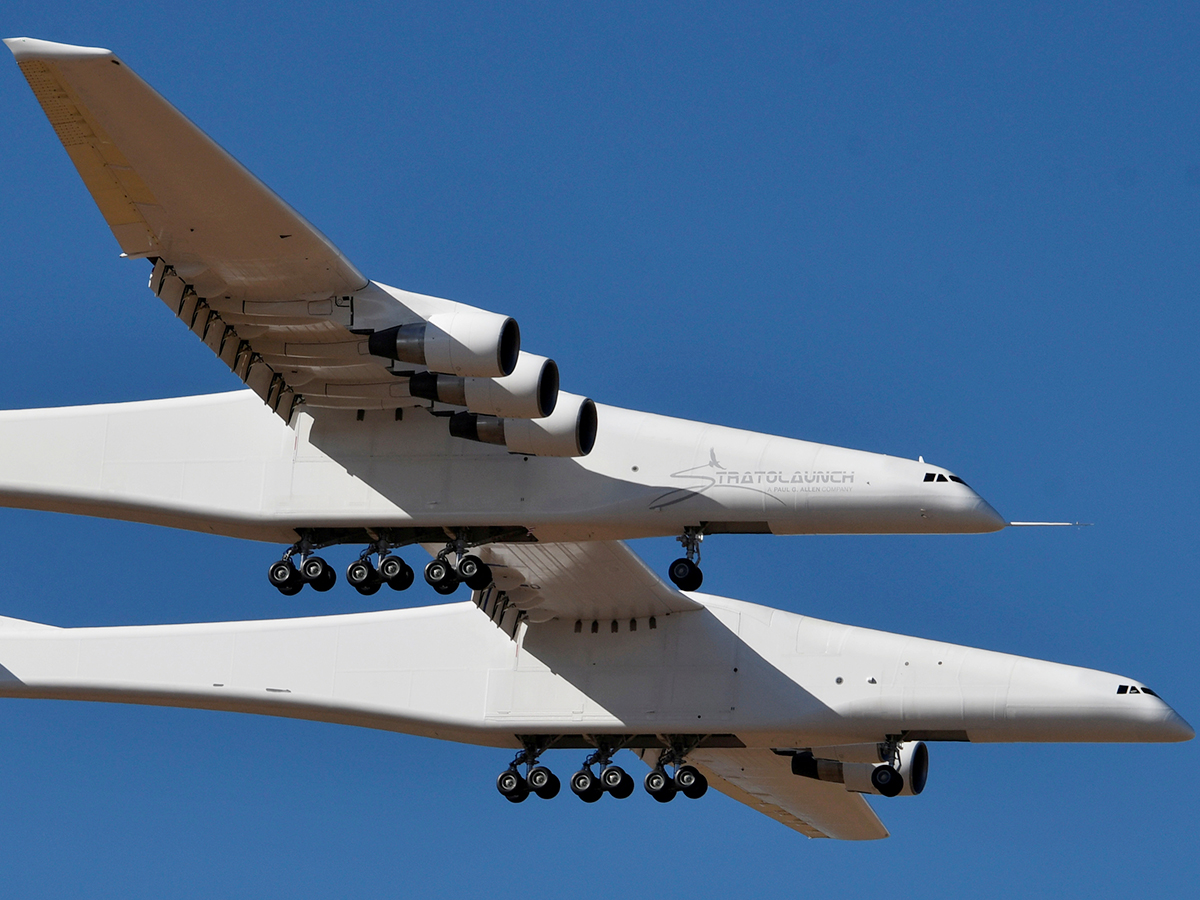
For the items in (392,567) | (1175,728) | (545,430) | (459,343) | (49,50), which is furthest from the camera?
(1175,728)

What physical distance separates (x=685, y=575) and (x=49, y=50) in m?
13.0

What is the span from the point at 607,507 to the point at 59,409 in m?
9.72

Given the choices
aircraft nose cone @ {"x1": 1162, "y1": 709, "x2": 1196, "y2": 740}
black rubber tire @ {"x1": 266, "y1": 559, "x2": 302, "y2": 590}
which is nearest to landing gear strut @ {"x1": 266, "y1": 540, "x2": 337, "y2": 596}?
black rubber tire @ {"x1": 266, "y1": 559, "x2": 302, "y2": 590}

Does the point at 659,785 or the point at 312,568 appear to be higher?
the point at 312,568

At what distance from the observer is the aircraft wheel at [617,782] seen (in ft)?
145

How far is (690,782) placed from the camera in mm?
44125

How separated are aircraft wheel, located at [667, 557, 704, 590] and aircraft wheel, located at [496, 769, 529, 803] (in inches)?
340

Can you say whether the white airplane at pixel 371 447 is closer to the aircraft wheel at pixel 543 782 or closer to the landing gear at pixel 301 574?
the landing gear at pixel 301 574

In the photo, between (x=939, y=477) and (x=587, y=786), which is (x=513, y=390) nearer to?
(x=939, y=477)

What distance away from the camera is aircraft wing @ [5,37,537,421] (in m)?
32.1

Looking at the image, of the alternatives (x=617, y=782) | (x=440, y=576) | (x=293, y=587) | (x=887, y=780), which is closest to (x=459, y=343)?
(x=440, y=576)

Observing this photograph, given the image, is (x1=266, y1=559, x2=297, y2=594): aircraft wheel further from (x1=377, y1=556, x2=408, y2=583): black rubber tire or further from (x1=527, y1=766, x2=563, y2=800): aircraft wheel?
(x1=527, y1=766, x2=563, y2=800): aircraft wheel

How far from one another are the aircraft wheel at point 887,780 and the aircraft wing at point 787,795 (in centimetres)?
407

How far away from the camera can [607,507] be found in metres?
38.0
